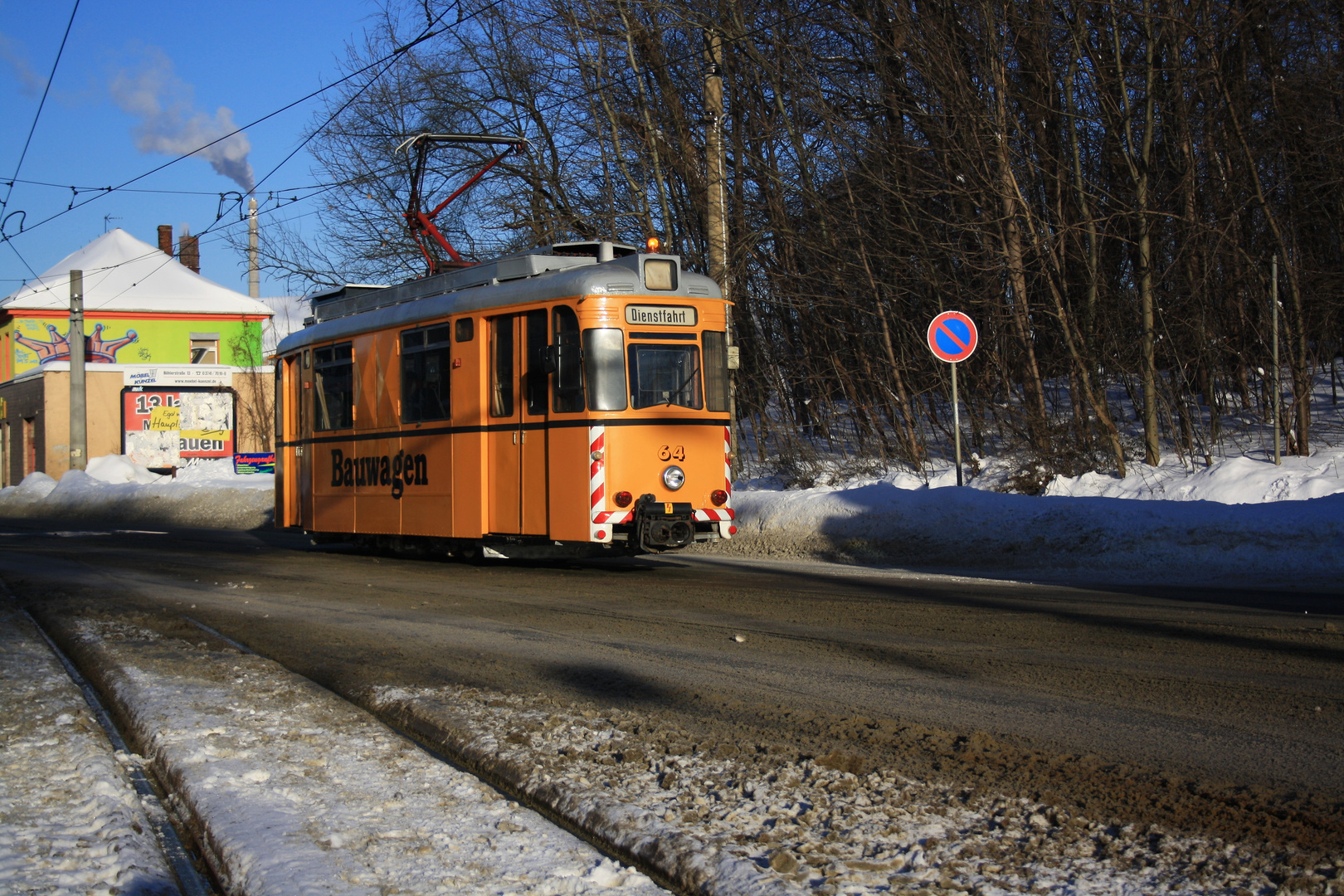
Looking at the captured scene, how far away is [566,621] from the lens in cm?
916

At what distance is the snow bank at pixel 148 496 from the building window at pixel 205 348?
24556 mm

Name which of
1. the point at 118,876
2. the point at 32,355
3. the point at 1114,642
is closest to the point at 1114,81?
the point at 1114,642

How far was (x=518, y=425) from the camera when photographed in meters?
12.6

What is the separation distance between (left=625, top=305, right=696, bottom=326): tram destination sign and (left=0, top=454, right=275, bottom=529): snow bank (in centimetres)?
1698

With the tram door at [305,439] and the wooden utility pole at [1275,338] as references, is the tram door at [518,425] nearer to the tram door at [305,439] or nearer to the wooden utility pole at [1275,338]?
the tram door at [305,439]

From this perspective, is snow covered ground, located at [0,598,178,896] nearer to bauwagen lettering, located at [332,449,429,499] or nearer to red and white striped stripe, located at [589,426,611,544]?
red and white striped stripe, located at [589,426,611,544]

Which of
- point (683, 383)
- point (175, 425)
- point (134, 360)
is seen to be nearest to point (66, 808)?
point (683, 383)

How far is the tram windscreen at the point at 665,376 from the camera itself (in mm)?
12141

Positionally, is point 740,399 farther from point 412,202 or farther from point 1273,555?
point 1273,555

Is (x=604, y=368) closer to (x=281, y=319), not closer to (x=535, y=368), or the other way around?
(x=535, y=368)

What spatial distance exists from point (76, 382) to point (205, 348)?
27.8 metres

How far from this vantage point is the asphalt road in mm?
4625

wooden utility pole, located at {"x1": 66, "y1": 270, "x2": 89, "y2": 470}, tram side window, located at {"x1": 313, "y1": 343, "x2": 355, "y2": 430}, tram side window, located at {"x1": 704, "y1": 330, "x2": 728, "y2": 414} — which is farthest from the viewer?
wooden utility pole, located at {"x1": 66, "y1": 270, "x2": 89, "y2": 470}

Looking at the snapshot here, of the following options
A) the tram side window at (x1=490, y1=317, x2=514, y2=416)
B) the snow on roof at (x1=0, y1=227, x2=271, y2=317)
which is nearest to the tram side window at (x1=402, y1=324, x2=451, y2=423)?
the tram side window at (x1=490, y1=317, x2=514, y2=416)
